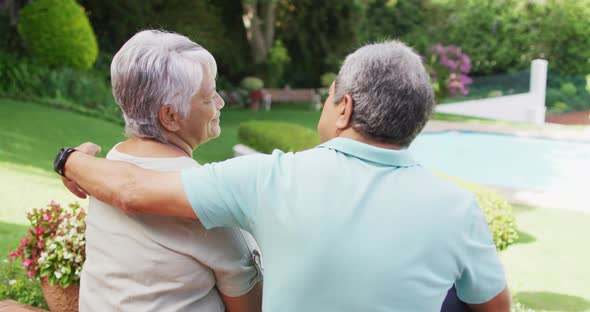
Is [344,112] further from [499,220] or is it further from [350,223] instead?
[499,220]

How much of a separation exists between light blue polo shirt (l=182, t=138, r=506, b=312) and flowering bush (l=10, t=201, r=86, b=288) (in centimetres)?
179

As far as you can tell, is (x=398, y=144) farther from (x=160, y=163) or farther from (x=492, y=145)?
(x=492, y=145)

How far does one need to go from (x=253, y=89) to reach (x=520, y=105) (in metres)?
9.02

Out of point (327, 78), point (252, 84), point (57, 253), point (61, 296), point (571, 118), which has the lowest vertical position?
point (571, 118)

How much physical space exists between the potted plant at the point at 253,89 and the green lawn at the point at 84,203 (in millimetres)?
6947

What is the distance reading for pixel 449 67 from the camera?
2197 centimetres

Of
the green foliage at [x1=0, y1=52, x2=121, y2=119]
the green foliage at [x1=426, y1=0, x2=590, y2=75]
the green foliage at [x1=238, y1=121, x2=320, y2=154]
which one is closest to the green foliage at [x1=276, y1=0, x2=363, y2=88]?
the green foliage at [x1=426, y1=0, x2=590, y2=75]

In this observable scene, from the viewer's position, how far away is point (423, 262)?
151 centimetres

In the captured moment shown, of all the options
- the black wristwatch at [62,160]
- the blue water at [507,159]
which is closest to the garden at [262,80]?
the blue water at [507,159]

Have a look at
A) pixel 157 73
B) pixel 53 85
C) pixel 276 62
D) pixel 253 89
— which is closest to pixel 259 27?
pixel 276 62

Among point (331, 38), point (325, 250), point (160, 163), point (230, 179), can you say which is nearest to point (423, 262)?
point (325, 250)

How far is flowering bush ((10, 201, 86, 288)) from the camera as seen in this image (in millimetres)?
3131

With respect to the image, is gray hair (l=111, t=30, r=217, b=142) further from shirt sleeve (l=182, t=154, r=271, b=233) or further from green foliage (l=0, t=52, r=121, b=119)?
green foliage (l=0, t=52, r=121, b=119)

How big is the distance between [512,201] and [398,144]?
6909 millimetres
